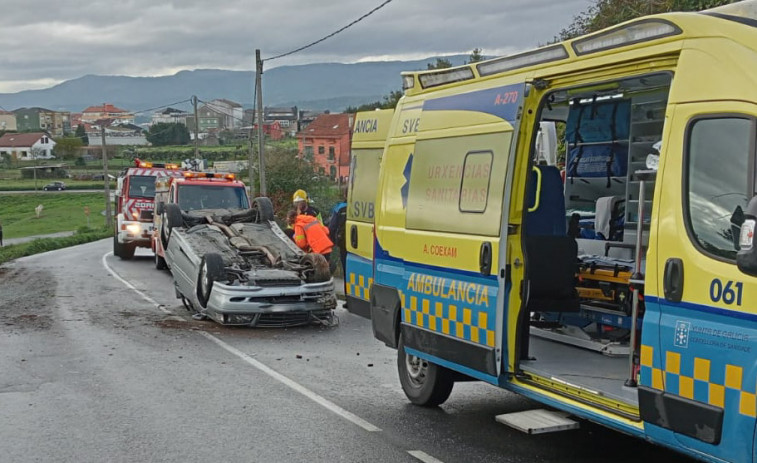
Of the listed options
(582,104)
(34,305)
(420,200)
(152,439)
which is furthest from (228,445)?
(34,305)

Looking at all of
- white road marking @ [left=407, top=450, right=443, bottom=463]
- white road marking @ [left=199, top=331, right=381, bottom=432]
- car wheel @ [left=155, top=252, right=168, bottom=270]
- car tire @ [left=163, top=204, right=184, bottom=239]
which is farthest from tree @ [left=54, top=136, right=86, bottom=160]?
white road marking @ [left=407, top=450, right=443, bottom=463]

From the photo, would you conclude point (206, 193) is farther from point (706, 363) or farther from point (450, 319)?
point (706, 363)

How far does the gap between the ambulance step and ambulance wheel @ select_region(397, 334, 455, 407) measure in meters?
1.37

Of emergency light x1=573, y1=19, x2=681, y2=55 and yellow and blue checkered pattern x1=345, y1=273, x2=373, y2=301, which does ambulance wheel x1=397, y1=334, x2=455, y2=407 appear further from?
emergency light x1=573, y1=19, x2=681, y2=55

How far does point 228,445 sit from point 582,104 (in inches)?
193

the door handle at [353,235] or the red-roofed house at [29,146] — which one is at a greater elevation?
the red-roofed house at [29,146]

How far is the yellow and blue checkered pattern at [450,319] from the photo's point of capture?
20.5 ft

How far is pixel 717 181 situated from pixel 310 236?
9.45 meters

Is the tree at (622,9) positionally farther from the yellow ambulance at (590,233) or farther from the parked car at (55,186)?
the parked car at (55,186)

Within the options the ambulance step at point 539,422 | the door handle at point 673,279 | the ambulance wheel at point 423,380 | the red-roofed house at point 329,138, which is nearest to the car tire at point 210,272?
the ambulance wheel at point 423,380

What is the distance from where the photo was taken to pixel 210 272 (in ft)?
39.1

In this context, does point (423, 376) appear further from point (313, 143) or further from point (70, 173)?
point (70, 173)

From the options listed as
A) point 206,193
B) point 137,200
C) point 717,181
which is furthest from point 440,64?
point 717,181

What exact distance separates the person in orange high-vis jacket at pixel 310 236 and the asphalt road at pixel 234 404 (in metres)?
1.56
